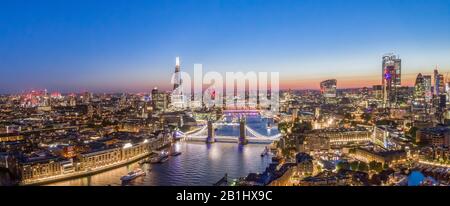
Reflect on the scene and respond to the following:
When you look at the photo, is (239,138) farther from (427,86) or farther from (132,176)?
(427,86)

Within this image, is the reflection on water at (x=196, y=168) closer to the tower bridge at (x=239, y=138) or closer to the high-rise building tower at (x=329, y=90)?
the tower bridge at (x=239, y=138)

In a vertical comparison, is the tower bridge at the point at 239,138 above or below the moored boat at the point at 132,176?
above

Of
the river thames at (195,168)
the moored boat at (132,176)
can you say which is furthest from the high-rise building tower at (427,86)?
the moored boat at (132,176)

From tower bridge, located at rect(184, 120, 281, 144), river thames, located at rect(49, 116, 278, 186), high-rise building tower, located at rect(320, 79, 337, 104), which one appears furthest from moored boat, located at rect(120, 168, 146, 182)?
high-rise building tower, located at rect(320, 79, 337, 104)
